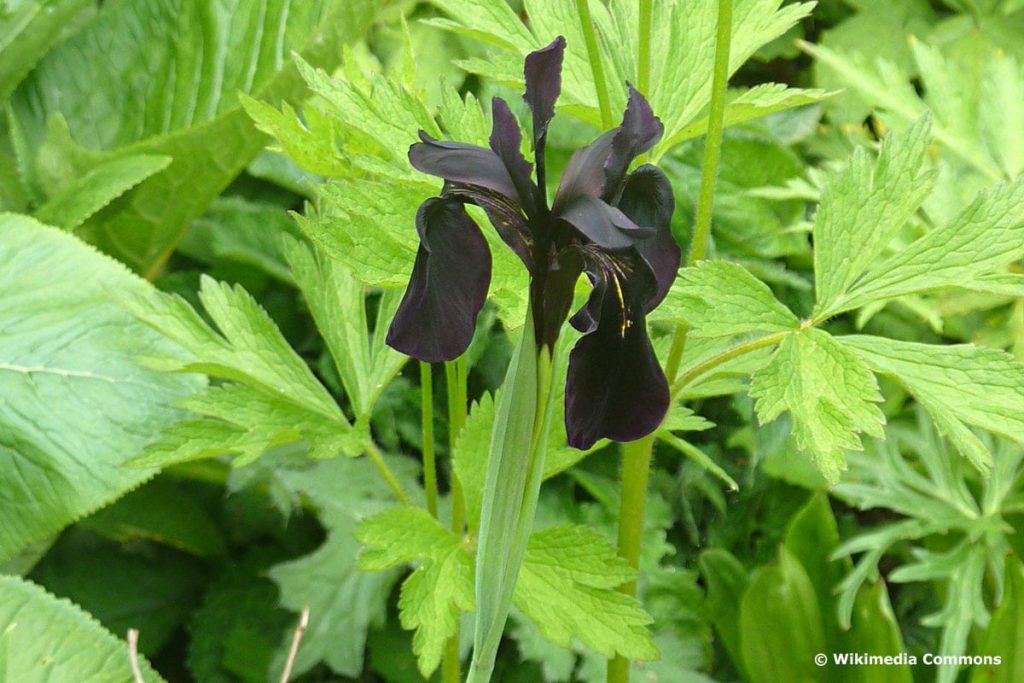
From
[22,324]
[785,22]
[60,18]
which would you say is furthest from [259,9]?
[785,22]

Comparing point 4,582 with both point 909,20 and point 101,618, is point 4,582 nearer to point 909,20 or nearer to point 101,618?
point 101,618

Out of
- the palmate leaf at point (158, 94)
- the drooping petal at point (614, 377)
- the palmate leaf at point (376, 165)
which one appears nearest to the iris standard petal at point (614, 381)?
the drooping petal at point (614, 377)

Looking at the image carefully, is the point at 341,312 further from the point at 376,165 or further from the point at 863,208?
the point at 863,208

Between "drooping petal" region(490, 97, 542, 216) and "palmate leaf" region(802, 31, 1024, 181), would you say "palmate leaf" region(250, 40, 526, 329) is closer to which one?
"drooping petal" region(490, 97, 542, 216)

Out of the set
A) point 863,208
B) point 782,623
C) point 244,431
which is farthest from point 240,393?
point 782,623

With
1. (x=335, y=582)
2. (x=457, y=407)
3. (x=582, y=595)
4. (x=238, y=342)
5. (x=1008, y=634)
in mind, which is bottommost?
(x=1008, y=634)

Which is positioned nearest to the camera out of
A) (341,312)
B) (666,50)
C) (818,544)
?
(666,50)
